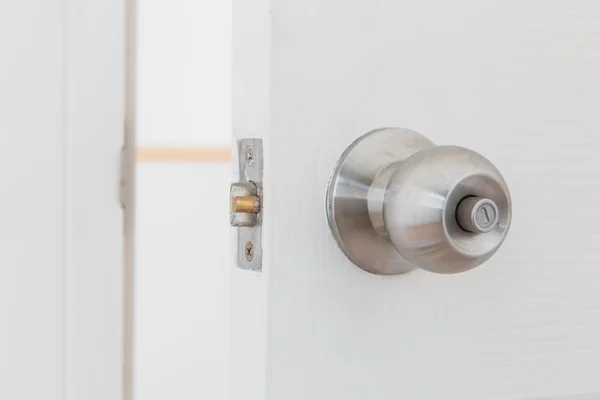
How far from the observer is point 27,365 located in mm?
930

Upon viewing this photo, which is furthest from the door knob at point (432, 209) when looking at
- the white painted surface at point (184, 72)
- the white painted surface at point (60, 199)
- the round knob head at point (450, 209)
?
the white painted surface at point (184, 72)

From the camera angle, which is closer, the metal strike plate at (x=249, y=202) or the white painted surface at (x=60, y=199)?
the metal strike plate at (x=249, y=202)

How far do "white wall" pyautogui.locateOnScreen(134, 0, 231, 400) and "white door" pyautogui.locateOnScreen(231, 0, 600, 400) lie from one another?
936 millimetres

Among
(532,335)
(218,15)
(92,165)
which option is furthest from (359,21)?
(218,15)

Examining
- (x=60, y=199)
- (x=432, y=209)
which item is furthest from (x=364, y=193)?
(x=60, y=199)

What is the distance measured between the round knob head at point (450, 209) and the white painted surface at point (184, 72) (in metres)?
0.97

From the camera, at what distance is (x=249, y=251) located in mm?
220

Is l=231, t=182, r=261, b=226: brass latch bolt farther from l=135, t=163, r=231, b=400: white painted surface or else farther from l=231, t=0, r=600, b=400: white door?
l=135, t=163, r=231, b=400: white painted surface

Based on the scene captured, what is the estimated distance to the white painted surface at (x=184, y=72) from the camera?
1135mm

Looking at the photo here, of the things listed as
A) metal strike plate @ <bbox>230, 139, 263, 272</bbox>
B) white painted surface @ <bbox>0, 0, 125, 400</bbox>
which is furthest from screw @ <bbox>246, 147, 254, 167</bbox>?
white painted surface @ <bbox>0, 0, 125, 400</bbox>

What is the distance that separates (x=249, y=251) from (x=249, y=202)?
0.06 feet

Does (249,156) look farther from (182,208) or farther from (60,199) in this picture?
(182,208)

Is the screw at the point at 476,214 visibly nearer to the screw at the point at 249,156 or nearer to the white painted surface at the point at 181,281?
the screw at the point at 249,156

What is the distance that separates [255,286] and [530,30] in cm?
14
